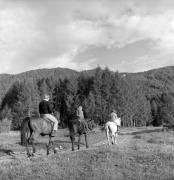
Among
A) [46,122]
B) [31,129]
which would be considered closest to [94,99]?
[46,122]

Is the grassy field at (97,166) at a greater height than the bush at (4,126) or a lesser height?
lesser

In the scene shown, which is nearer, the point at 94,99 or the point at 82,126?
the point at 82,126

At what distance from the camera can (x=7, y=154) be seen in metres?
21.4

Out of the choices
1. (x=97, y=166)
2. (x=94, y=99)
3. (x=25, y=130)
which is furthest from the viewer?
(x=94, y=99)

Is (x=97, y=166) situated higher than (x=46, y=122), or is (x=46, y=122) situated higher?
(x=46, y=122)

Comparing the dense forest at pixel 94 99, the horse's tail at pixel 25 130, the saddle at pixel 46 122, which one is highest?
the dense forest at pixel 94 99

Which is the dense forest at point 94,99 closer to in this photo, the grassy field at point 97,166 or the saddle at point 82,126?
the saddle at point 82,126

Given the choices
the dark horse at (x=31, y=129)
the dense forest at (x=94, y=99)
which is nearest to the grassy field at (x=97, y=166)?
the dark horse at (x=31, y=129)

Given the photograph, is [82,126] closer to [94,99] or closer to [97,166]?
[97,166]

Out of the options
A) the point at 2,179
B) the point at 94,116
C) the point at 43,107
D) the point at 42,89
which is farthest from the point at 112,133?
the point at 42,89

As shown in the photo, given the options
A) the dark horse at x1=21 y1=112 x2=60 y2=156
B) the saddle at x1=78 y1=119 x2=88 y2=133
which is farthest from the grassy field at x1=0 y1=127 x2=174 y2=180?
the saddle at x1=78 y1=119 x2=88 y2=133

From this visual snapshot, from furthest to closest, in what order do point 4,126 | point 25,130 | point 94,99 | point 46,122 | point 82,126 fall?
point 94,99 < point 4,126 < point 82,126 < point 46,122 < point 25,130

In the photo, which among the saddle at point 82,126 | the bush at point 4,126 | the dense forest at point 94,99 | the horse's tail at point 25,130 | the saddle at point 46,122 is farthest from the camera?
the dense forest at point 94,99

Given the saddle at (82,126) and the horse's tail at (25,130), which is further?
the saddle at (82,126)
